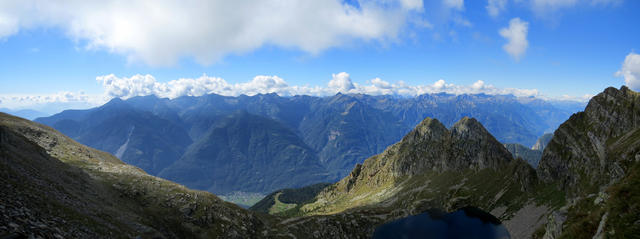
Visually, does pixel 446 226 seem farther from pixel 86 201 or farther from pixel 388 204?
pixel 86 201

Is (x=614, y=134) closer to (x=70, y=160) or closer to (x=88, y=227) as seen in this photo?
(x=88, y=227)

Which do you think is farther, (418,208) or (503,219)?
(418,208)

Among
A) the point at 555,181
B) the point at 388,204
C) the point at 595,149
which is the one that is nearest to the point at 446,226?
the point at 555,181

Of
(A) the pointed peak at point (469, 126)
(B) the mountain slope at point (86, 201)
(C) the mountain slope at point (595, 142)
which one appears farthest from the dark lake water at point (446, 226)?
(B) the mountain slope at point (86, 201)

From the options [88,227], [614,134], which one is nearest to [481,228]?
[614,134]

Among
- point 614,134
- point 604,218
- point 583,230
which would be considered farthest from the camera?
point 614,134

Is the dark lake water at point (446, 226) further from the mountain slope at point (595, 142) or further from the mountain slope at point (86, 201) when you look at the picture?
the mountain slope at point (86, 201)

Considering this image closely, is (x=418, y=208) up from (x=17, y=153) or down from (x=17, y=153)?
down

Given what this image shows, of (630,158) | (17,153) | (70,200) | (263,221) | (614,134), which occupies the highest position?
(614,134)
